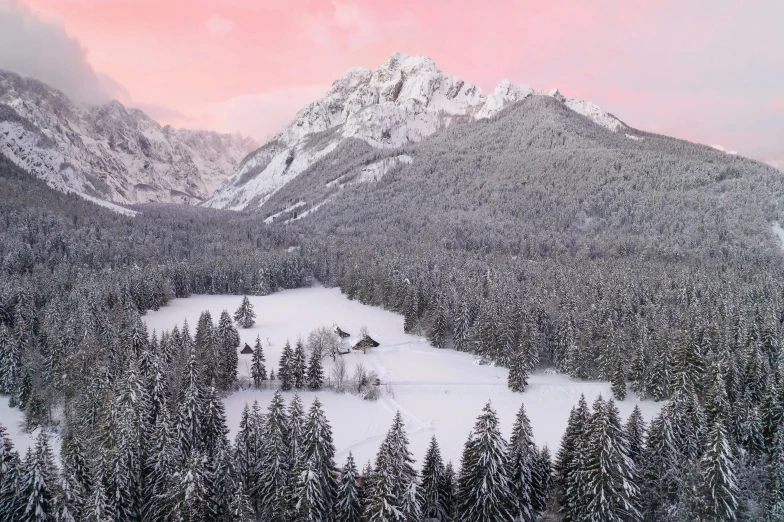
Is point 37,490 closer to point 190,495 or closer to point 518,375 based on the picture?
point 190,495

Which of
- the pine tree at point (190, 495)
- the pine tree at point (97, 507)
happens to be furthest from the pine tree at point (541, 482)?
the pine tree at point (97, 507)

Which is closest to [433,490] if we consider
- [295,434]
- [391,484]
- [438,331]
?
[391,484]

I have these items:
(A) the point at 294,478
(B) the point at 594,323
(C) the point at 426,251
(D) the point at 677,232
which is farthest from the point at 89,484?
(D) the point at 677,232

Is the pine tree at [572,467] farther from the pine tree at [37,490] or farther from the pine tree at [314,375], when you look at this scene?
the pine tree at [314,375]

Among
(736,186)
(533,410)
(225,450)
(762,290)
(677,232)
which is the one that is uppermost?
(736,186)

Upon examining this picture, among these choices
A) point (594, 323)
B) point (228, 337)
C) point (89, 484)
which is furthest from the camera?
point (594, 323)

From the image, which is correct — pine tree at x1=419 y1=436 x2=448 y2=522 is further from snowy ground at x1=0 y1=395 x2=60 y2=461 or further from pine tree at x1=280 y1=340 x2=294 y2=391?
snowy ground at x1=0 y1=395 x2=60 y2=461

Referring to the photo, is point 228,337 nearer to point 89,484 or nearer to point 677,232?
point 89,484
